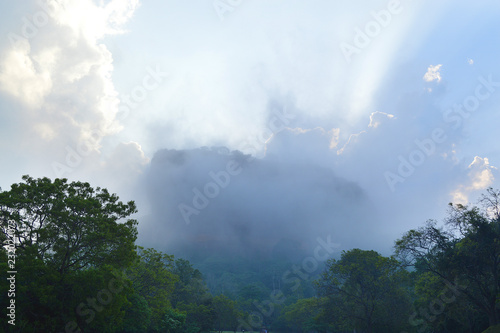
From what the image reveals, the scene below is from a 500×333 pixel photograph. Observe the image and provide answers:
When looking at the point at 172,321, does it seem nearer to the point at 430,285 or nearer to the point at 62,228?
the point at 62,228

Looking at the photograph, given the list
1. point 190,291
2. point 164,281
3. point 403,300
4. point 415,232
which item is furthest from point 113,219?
point 190,291

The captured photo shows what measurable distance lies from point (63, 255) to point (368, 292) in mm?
44324

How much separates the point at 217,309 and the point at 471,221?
229 ft

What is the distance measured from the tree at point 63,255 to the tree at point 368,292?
118 feet

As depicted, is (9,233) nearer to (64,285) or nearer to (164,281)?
(64,285)

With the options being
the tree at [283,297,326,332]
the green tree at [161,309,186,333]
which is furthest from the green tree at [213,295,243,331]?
the green tree at [161,309,186,333]

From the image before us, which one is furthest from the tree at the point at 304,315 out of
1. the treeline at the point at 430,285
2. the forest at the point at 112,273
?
the forest at the point at 112,273

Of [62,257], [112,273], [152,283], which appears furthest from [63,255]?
[152,283]

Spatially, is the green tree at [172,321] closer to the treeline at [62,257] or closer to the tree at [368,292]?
the treeline at [62,257]

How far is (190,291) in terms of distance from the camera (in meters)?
86.4

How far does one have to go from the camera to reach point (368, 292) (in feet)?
172

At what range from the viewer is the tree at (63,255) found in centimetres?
2597

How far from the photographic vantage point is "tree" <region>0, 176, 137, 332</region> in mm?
25969

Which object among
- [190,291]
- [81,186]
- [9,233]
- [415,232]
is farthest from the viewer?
[190,291]
